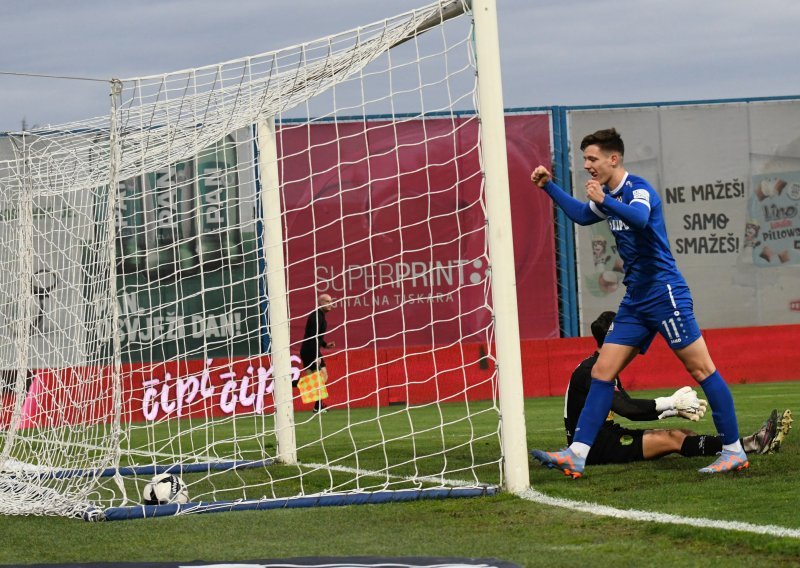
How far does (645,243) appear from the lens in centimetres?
758

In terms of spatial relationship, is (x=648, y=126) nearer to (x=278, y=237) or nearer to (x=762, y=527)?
(x=278, y=237)

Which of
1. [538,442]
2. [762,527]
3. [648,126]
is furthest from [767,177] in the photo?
[762,527]

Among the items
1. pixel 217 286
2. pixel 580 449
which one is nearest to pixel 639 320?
pixel 580 449

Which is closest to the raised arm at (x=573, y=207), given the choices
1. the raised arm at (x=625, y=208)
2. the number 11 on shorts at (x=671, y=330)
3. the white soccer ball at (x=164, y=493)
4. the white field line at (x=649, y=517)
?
the raised arm at (x=625, y=208)

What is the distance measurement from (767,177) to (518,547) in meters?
22.2

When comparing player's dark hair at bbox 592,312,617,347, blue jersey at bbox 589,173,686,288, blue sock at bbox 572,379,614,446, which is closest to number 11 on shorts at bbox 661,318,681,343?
blue jersey at bbox 589,173,686,288

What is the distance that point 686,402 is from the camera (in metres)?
8.28

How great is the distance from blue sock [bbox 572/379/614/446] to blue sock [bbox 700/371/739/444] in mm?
568

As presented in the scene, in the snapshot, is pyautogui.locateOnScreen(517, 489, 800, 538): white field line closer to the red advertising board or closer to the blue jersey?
the blue jersey

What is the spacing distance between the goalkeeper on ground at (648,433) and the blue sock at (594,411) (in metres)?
0.61

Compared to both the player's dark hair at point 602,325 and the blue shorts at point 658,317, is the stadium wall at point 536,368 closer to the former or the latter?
the player's dark hair at point 602,325

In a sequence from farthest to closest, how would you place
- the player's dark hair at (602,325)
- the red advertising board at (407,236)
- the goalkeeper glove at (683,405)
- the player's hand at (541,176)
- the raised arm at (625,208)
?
the red advertising board at (407,236) < the player's dark hair at (602,325) < the goalkeeper glove at (683,405) < the player's hand at (541,176) < the raised arm at (625,208)

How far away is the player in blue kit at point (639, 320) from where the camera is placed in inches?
298

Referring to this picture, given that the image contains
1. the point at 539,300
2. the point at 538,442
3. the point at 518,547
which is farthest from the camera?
the point at 539,300
